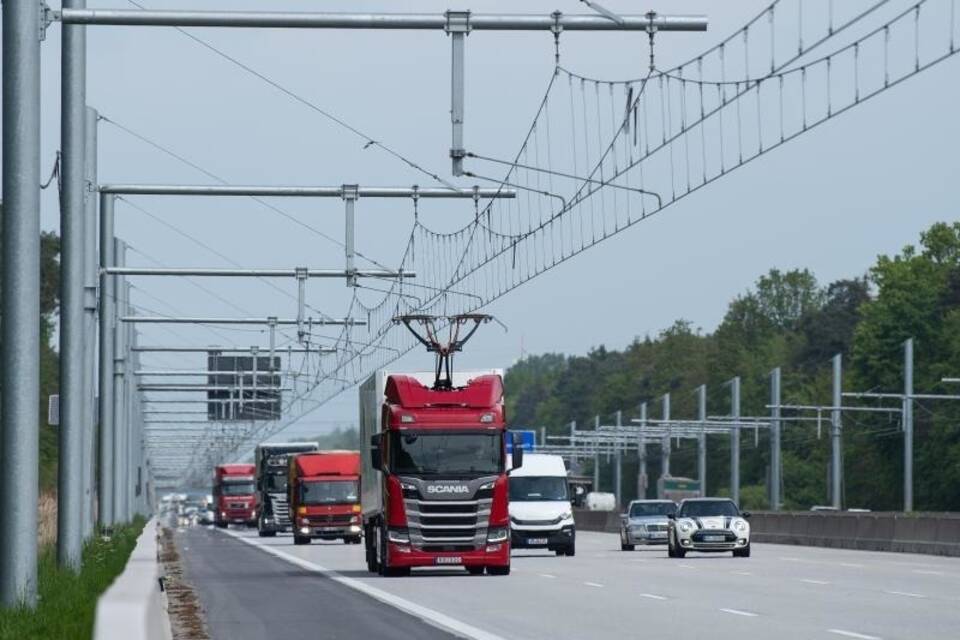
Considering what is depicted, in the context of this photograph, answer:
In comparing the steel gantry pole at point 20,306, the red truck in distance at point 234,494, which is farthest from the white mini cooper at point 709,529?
the red truck in distance at point 234,494

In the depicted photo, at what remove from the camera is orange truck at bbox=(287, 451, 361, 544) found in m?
74.0

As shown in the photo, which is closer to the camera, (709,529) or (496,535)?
(496,535)

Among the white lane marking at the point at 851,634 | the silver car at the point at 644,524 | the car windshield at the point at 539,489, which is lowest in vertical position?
the silver car at the point at 644,524

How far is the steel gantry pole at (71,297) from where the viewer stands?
99.9ft

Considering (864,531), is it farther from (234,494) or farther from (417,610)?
(234,494)

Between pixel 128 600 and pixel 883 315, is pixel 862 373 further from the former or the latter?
pixel 128 600

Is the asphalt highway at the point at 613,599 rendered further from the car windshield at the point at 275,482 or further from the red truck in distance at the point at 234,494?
the red truck in distance at the point at 234,494

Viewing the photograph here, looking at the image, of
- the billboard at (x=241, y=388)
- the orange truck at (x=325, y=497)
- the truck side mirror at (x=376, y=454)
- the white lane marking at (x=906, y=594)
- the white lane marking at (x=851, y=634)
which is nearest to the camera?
the white lane marking at (x=851, y=634)

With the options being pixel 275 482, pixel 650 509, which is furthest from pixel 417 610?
pixel 275 482

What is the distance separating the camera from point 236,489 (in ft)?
410

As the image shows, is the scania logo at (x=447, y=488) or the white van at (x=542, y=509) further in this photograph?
the white van at (x=542, y=509)

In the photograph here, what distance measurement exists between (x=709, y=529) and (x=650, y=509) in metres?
13.1

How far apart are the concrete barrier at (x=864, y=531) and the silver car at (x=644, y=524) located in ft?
13.6

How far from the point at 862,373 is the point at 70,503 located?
361 ft
